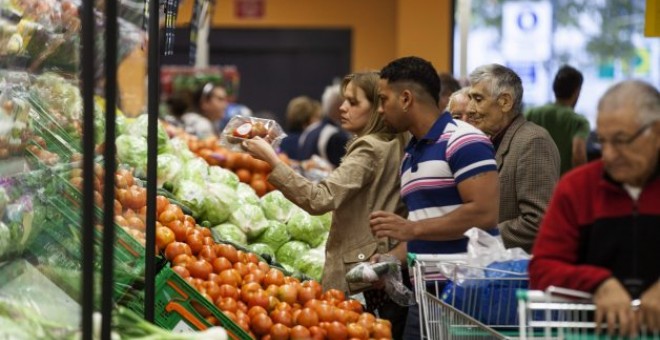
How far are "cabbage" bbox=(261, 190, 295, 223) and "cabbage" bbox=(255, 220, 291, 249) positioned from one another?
0.54 ft

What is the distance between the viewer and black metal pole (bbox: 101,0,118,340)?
2771 millimetres

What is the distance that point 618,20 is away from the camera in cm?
1370

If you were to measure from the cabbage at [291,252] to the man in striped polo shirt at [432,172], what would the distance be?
177 centimetres

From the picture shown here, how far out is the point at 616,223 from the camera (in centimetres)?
289

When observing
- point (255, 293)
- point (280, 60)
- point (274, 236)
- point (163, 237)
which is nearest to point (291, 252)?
point (274, 236)

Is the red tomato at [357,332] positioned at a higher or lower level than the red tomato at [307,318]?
lower

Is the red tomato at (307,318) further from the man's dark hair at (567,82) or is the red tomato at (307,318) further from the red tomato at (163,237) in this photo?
the man's dark hair at (567,82)

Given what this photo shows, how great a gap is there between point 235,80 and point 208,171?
25.2 ft

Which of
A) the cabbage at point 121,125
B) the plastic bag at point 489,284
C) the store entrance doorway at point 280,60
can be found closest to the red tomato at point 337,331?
the plastic bag at point 489,284

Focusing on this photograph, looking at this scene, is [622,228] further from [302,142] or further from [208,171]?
[302,142]

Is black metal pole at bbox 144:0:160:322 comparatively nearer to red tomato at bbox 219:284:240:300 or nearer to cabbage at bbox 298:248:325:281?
red tomato at bbox 219:284:240:300

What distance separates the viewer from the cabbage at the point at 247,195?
652 centimetres

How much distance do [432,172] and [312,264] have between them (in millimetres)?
1987

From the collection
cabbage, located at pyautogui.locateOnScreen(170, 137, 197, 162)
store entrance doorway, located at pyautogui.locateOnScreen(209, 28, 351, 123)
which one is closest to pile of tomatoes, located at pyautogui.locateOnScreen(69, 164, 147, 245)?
cabbage, located at pyautogui.locateOnScreen(170, 137, 197, 162)
